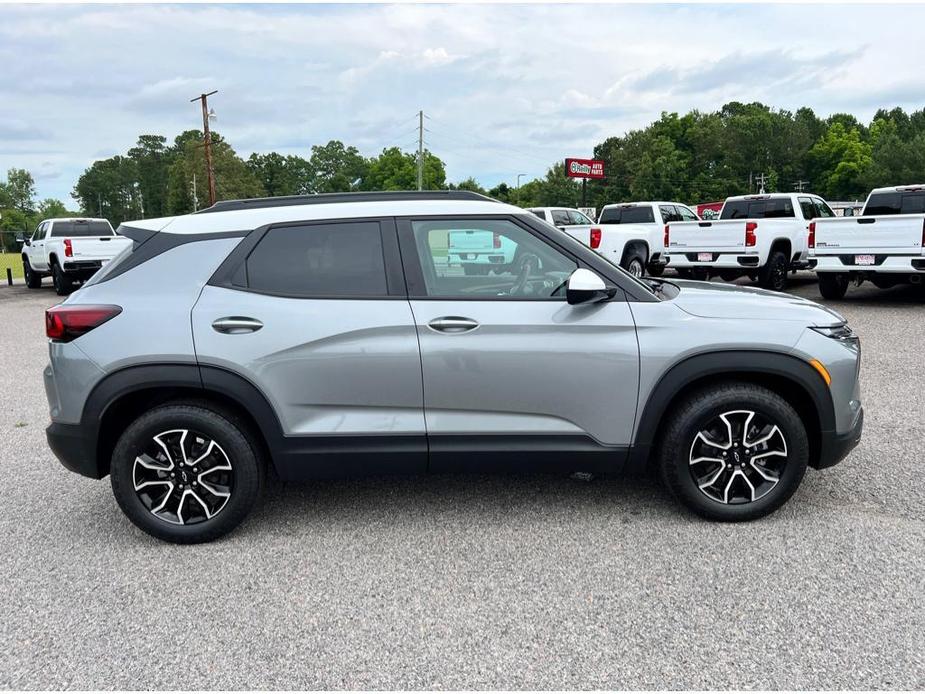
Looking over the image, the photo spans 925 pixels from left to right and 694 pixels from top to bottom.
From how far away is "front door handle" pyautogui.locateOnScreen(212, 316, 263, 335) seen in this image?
3.58 meters

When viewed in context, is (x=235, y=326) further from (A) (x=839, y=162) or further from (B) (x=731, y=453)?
(A) (x=839, y=162)

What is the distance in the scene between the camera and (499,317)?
142 inches

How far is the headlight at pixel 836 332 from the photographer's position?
376cm

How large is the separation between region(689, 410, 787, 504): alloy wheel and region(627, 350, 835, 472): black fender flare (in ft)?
0.74

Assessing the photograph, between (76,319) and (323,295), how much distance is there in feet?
3.93

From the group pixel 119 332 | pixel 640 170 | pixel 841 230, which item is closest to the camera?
pixel 119 332

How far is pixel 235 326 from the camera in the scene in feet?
11.8

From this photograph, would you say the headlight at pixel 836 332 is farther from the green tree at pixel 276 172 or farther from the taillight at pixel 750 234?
the green tree at pixel 276 172

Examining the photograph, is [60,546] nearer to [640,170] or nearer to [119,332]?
[119,332]

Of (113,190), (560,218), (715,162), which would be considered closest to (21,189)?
(113,190)

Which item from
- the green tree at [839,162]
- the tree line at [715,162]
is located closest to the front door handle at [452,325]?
the tree line at [715,162]

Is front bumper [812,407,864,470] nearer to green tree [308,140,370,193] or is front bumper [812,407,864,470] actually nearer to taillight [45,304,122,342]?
taillight [45,304,122,342]

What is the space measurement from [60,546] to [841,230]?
12018 millimetres

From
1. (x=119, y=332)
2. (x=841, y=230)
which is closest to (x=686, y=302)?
(x=119, y=332)
